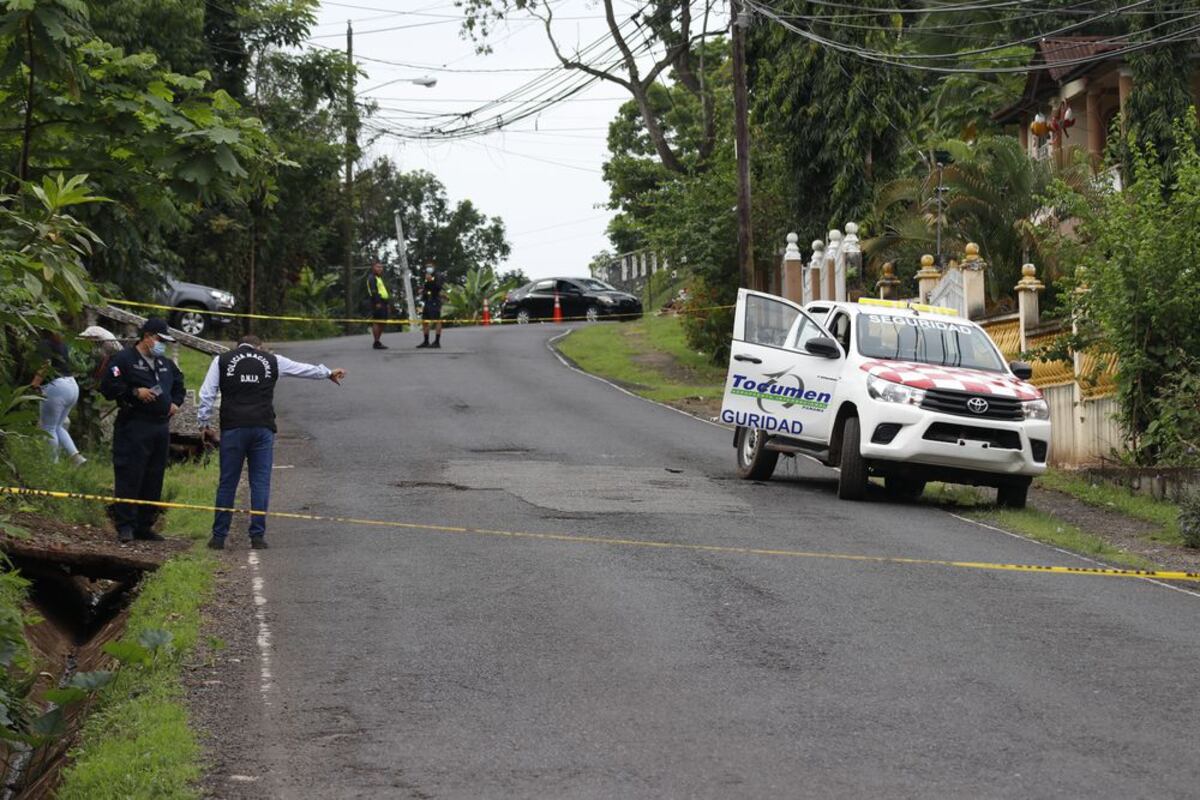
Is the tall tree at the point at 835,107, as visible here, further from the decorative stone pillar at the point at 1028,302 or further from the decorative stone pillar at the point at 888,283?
the decorative stone pillar at the point at 1028,302

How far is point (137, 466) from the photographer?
14.2m

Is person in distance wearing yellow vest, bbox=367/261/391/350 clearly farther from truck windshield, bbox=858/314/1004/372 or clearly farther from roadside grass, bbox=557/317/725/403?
truck windshield, bbox=858/314/1004/372

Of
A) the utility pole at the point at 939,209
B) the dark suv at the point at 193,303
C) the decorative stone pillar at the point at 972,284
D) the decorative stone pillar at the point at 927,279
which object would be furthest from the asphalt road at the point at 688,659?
the dark suv at the point at 193,303

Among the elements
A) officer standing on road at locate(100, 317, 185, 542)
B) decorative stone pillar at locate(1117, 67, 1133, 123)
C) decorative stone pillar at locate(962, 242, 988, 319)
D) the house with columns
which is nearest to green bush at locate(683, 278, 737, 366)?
the house with columns

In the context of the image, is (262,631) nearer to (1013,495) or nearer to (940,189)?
(1013,495)

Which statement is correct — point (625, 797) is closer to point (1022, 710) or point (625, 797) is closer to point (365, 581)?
point (1022, 710)

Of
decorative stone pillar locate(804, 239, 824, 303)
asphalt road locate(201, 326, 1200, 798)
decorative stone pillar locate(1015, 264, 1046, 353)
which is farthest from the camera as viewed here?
decorative stone pillar locate(804, 239, 824, 303)

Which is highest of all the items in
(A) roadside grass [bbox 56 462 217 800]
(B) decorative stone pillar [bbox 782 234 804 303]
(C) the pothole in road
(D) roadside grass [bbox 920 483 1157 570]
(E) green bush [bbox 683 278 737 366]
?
(B) decorative stone pillar [bbox 782 234 804 303]

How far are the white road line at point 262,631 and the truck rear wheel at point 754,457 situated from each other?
653 centimetres

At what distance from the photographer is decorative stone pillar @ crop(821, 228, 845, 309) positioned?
31.3 m

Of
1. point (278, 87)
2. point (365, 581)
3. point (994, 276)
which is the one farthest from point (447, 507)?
point (278, 87)

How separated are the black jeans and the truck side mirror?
6.62m

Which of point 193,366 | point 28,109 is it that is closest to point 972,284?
point 193,366

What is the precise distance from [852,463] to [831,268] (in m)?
15.8
